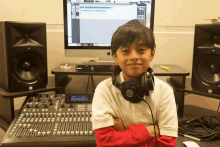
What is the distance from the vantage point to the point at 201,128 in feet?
3.23

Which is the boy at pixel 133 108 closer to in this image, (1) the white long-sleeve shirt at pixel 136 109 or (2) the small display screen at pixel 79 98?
(1) the white long-sleeve shirt at pixel 136 109

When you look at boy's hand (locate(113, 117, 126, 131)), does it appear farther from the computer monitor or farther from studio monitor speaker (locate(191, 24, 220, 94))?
the computer monitor

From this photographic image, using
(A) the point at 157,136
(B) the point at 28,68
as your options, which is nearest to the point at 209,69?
(A) the point at 157,136

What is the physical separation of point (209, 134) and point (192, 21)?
3.00 feet

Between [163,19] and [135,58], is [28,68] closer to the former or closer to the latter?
[135,58]

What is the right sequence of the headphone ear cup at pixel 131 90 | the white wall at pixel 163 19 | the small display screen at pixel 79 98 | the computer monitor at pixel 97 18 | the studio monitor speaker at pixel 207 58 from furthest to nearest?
the white wall at pixel 163 19 → the computer monitor at pixel 97 18 → the small display screen at pixel 79 98 → the studio monitor speaker at pixel 207 58 → the headphone ear cup at pixel 131 90

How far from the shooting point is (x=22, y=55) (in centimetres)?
104

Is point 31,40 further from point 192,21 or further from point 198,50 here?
point 192,21

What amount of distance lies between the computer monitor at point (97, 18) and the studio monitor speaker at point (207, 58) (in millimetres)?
360

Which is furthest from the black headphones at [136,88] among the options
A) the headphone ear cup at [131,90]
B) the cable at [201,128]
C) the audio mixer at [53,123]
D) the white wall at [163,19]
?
the white wall at [163,19]

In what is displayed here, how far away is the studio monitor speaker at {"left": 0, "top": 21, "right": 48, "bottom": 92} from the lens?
98 centimetres

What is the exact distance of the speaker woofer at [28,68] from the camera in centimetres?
104

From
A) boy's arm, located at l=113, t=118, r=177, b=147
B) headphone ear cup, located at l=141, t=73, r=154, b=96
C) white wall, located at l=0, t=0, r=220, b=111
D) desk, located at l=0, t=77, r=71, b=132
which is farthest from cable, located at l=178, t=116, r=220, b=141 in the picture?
desk, located at l=0, t=77, r=71, b=132

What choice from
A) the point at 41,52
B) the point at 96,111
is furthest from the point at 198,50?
the point at 41,52
